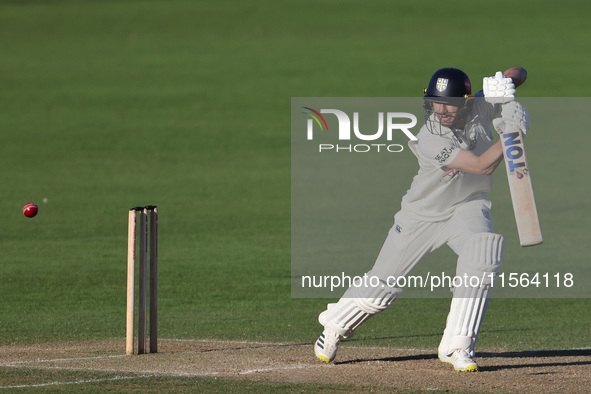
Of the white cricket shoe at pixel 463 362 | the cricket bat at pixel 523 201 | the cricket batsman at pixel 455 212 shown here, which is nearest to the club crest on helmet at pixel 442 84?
the cricket batsman at pixel 455 212

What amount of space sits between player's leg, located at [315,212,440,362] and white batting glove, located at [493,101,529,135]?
0.95 m

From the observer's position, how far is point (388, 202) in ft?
75.1

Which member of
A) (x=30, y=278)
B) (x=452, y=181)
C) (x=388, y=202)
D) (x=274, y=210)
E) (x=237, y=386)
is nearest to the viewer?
(x=237, y=386)

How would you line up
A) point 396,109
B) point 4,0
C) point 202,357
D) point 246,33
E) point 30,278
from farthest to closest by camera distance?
point 4,0 < point 246,33 < point 396,109 < point 30,278 < point 202,357

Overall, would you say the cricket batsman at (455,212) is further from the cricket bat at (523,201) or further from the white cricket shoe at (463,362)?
the cricket bat at (523,201)

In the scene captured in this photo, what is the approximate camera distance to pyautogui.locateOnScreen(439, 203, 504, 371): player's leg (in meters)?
8.41

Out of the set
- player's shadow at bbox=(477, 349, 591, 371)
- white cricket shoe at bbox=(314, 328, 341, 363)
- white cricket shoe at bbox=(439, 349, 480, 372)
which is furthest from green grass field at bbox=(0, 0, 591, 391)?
white cricket shoe at bbox=(439, 349, 480, 372)

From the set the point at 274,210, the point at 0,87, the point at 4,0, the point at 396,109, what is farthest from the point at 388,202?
the point at 4,0

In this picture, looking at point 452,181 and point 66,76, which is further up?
point 66,76

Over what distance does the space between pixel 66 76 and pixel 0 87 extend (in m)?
2.37

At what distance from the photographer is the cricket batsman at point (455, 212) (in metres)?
8.43

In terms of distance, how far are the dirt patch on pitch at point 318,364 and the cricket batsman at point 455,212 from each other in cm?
31

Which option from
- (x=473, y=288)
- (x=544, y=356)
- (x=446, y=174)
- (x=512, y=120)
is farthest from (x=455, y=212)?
(x=544, y=356)

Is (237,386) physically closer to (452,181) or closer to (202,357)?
(202,357)
